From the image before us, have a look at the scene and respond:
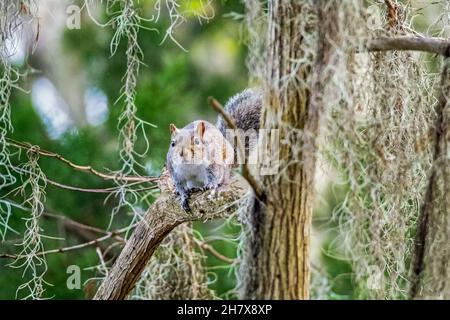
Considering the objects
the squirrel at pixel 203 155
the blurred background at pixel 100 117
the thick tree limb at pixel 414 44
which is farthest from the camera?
the blurred background at pixel 100 117

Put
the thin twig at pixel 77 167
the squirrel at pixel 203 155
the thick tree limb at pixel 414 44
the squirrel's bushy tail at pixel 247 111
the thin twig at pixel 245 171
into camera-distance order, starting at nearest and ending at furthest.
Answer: the thin twig at pixel 245 171 → the thick tree limb at pixel 414 44 → the thin twig at pixel 77 167 → the squirrel at pixel 203 155 → the squirrel's bushy tail at pixel 247 111

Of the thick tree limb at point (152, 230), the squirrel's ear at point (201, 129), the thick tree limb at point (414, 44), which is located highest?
the thick tree limb at point (414, 44)

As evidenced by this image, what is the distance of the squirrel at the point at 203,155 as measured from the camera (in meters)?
2.87

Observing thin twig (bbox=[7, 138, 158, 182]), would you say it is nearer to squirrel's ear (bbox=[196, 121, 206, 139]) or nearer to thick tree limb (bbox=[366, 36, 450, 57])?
squirrel's ear (bbox=[196, 121, 206, 139])

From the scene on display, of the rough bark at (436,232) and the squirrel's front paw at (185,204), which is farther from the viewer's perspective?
the squirrel's front paw at (185,204)

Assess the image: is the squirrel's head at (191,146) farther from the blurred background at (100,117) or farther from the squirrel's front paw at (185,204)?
the blurred background at (100,117)

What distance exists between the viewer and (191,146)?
2.93 m

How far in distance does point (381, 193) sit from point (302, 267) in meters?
0.34

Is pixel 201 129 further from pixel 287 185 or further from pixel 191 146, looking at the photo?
pixel 287 185

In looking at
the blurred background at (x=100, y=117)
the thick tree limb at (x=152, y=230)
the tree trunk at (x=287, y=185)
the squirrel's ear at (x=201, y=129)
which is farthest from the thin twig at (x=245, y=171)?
the blurred background at (x=100, y=117)

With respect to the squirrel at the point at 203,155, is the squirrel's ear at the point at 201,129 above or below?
above

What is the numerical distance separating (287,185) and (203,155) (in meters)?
1.16

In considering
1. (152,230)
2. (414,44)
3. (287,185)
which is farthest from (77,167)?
(414,44)
